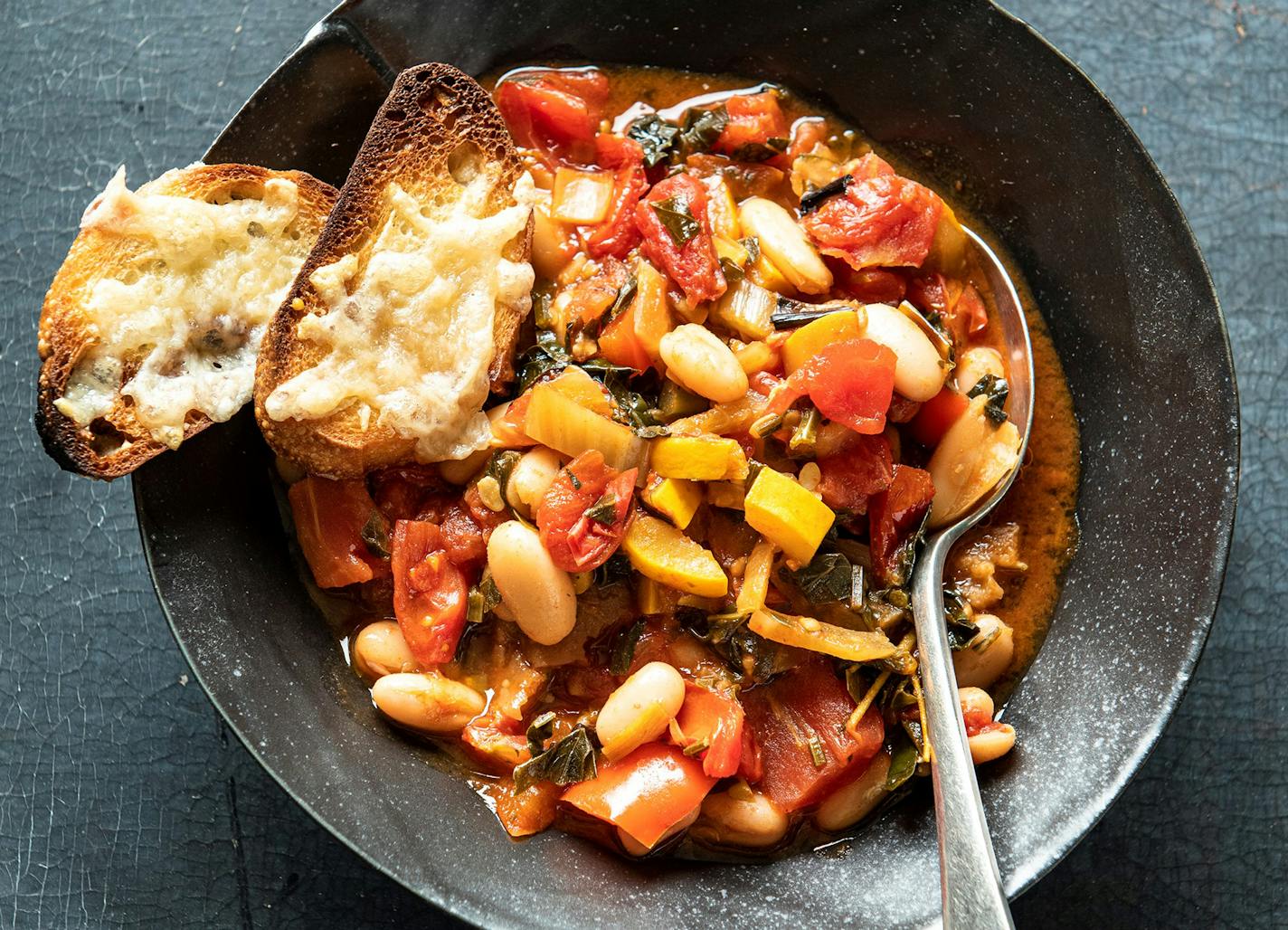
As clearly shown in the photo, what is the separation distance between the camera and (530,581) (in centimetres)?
265

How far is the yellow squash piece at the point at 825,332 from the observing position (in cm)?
274

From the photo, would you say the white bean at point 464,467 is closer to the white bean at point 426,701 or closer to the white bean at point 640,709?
the white bean at point 426,701

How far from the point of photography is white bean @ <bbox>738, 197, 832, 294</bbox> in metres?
2.87

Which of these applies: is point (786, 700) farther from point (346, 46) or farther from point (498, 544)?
point (346, 46)

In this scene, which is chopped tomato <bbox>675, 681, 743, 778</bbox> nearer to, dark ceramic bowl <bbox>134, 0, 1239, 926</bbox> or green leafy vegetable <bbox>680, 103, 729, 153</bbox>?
dark ceramic bowl <bbox>134, 0, 1239, 926</bbox>

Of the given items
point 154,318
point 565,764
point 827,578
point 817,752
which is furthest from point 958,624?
point 154,318

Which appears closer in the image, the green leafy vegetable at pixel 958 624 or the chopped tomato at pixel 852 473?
the chopped tomato at pixel 852 473

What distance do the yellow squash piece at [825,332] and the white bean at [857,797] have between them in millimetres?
1098

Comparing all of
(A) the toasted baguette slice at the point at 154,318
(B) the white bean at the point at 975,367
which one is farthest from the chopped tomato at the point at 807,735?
(A) the toasted baguette slice at the point at 154,318

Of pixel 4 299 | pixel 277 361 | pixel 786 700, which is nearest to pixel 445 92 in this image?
pixel 277 361

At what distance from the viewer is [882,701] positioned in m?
2.85

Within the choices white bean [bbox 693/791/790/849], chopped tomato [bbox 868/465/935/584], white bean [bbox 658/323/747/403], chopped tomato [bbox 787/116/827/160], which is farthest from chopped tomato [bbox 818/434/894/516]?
chopped tomato [bbox 787/116/827/160]

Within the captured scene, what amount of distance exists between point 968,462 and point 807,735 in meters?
0.85

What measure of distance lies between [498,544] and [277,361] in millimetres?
724
